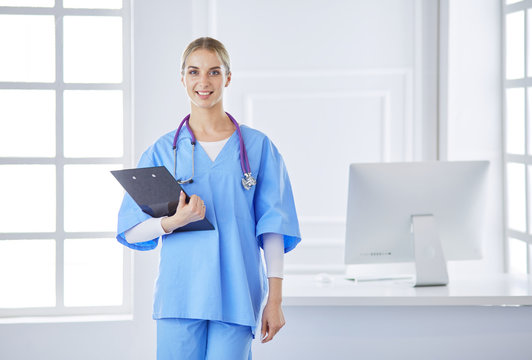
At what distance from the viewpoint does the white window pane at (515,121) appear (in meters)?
2.77

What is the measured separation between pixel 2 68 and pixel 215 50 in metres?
1.54

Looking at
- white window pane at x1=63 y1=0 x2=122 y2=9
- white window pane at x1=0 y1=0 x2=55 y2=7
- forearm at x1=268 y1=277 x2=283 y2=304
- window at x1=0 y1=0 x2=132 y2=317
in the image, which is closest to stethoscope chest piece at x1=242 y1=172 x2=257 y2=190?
forearm at x1=268 y1=277 x2=283 y2=304

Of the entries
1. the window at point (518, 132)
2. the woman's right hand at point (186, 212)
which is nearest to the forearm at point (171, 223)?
the woman's right hand at point (186, 212)

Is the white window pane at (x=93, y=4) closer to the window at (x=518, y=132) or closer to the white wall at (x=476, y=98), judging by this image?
the white wall at (x=476, y=98)

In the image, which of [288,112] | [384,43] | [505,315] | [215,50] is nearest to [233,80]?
[288,112]

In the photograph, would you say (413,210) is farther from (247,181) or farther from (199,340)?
(199,340)

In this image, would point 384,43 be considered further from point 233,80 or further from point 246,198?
point 246,198

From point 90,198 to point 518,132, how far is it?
197 cm

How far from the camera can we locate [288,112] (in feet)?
9.41

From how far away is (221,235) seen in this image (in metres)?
1.55

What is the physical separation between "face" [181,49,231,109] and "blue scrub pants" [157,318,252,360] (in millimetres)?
561

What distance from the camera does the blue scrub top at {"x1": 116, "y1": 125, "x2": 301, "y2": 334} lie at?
151 cm

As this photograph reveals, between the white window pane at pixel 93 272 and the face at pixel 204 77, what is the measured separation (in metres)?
1.37

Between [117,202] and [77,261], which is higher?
[117,202]
